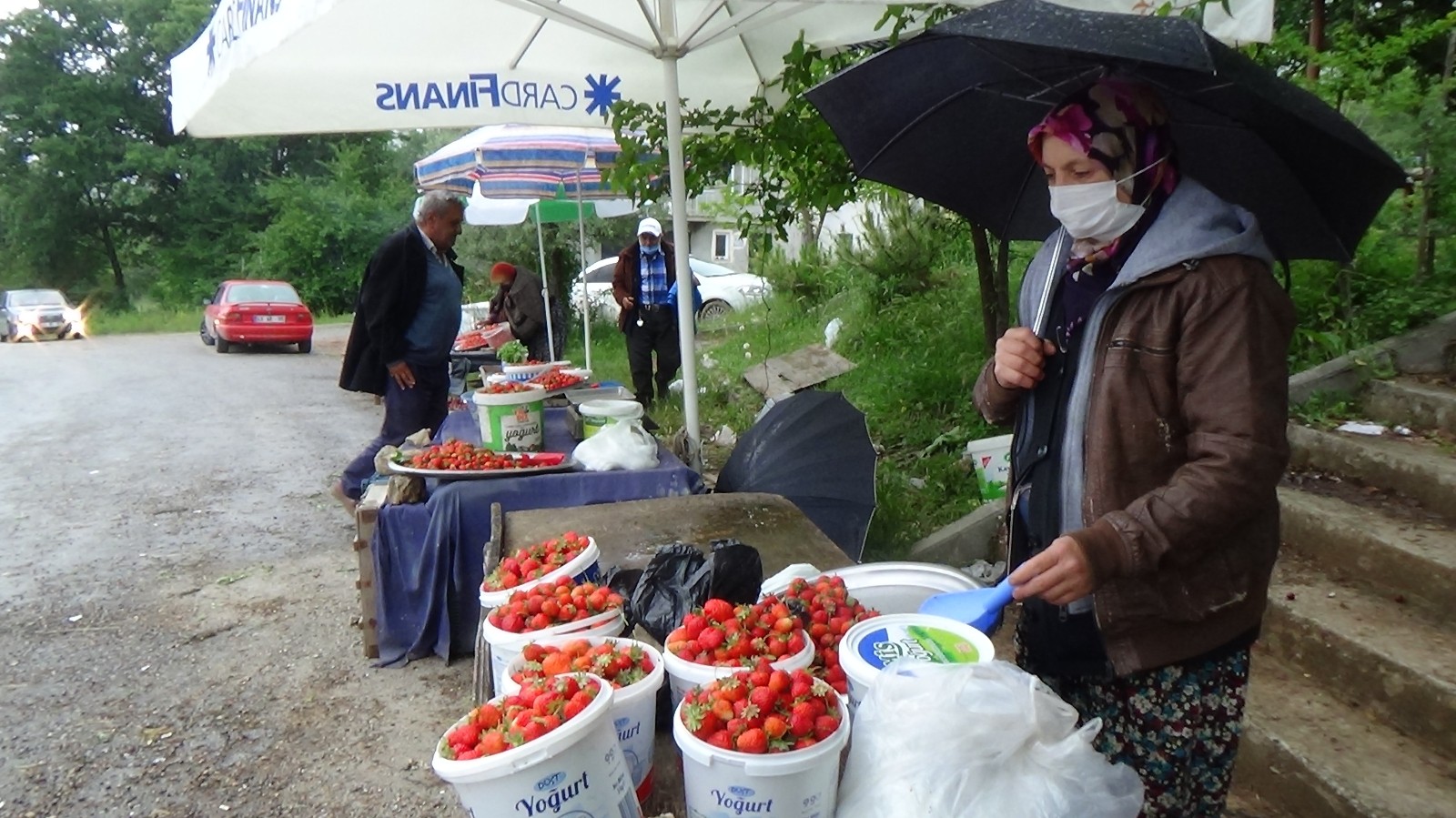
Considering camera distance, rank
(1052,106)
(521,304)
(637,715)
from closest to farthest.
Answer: (637,715) < (1052,106) < (521,304)

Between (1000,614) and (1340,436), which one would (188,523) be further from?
(1340,436)

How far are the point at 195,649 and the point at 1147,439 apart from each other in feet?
14.6

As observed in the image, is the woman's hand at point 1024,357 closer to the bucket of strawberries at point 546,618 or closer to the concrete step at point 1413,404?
the bucket of strawberries at point 546,618

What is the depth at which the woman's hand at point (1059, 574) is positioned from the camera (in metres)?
1.46

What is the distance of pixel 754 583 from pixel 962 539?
9.05 ft

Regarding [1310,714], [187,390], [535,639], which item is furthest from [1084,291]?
[187,390]

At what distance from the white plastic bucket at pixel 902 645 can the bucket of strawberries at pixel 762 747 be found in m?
0.10

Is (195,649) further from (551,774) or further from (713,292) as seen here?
(713,292)

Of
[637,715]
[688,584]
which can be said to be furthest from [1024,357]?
[637,715]

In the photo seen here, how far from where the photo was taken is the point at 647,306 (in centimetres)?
883

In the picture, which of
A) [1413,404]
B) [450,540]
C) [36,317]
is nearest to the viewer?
[450,540]

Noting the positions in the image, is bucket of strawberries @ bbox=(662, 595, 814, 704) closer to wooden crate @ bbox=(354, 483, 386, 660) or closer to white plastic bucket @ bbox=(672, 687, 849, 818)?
white plastic bucket @ bbox=(672, 687, 849, 818)

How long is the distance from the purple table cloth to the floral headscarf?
2.53m

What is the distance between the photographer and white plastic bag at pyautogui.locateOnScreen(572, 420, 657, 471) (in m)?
3.91
